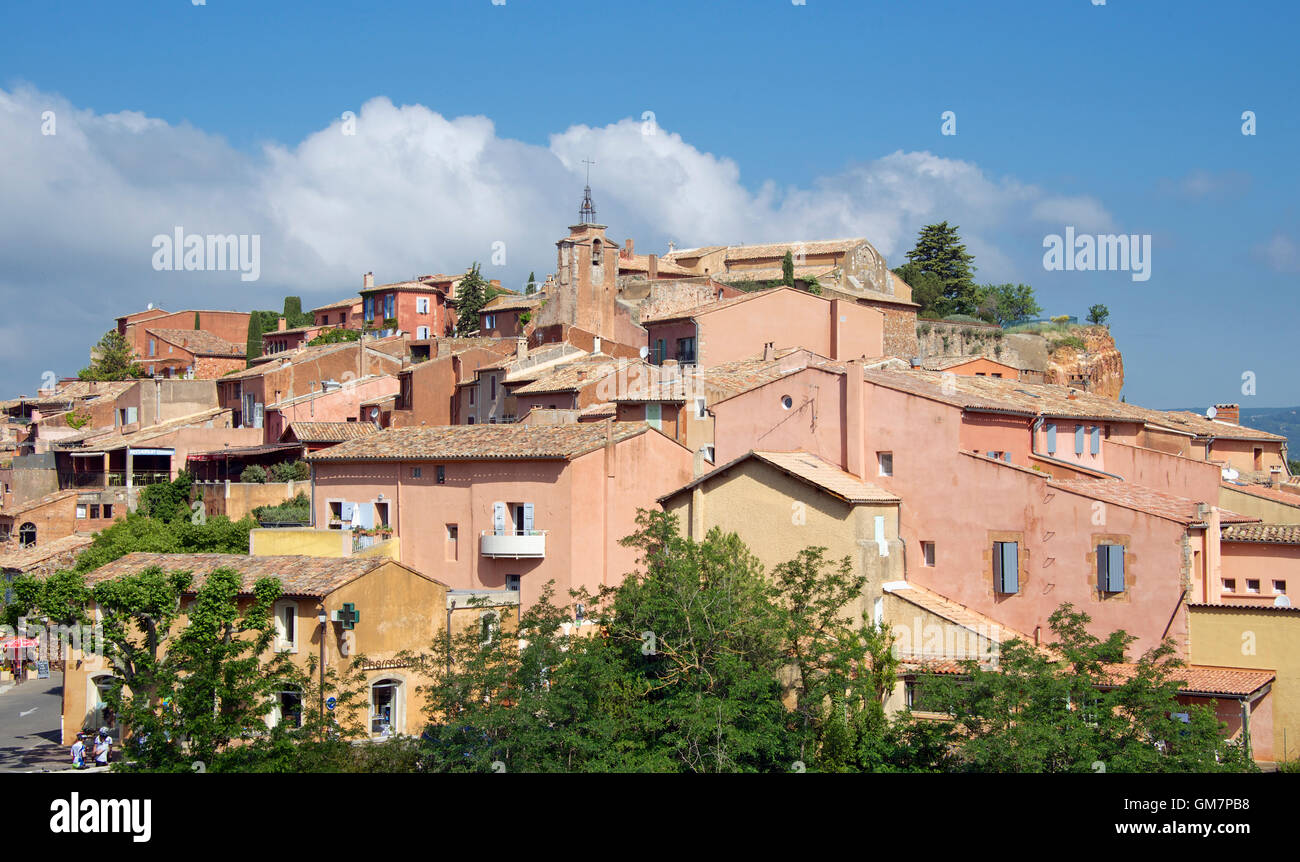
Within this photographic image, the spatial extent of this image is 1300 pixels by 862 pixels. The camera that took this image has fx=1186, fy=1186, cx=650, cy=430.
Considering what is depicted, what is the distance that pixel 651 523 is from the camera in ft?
94.2

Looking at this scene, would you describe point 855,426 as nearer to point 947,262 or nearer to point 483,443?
point 483,443

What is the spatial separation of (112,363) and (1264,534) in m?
62.8

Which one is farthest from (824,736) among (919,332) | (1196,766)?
(919,332)

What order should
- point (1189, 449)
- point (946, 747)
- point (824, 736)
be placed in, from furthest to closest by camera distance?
point (1189, 449)
point (824, 736)
point (946, 747)

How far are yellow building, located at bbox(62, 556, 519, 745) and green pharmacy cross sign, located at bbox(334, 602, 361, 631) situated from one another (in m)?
0.03

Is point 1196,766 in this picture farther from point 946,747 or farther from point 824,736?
point 824,736

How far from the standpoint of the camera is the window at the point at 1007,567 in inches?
1079

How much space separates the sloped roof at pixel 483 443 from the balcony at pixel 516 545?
6.96 feet

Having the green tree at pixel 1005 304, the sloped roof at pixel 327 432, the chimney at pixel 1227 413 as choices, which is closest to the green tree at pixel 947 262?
the green tree at pixel 1005 304

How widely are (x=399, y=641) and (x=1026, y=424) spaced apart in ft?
57.6

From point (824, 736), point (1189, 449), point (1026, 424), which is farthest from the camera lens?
point (1189, 449)

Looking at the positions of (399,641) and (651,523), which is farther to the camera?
(651,523)

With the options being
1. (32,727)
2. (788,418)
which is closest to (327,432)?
(32,727)
